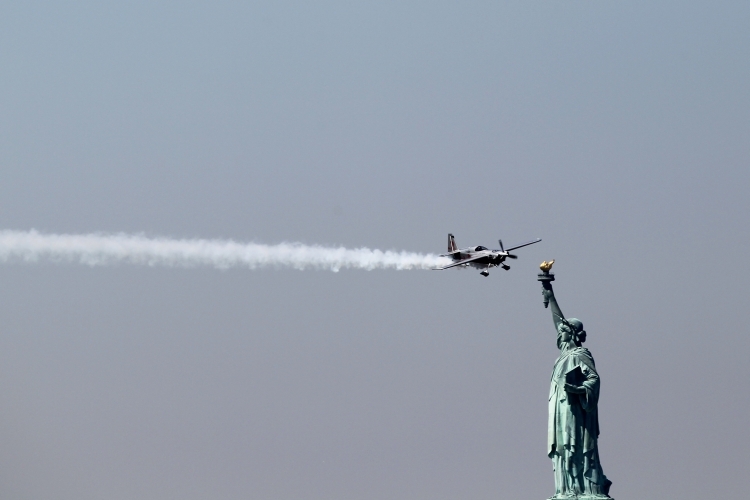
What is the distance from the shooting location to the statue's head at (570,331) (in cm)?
6488

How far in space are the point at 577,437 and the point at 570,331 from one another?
3951mm

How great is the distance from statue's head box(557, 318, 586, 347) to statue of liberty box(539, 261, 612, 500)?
19.5 inches

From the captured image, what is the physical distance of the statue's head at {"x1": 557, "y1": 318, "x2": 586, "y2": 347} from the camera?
64875mm

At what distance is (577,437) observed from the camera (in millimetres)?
63781

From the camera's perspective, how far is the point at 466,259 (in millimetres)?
81938

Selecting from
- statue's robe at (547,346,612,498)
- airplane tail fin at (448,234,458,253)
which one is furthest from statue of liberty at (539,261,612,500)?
airplane tail fin at (448,234,458,253)

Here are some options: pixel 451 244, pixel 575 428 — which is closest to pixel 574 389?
pixel 575 428

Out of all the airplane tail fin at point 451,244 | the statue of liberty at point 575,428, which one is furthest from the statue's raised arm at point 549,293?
the airplane tail fin at point 451,244

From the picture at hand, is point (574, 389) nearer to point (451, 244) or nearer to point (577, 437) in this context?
point (577, 437)

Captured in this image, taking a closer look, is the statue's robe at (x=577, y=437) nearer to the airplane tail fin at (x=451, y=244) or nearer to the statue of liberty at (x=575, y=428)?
the statue of liberty at (x=575, y=428)

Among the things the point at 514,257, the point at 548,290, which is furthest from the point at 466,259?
the point at 548,290

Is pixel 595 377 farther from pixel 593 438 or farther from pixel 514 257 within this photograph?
pixel 514 257

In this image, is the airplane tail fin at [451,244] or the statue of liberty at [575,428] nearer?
the statue of liberty at [575,428]

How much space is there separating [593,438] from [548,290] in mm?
5648
